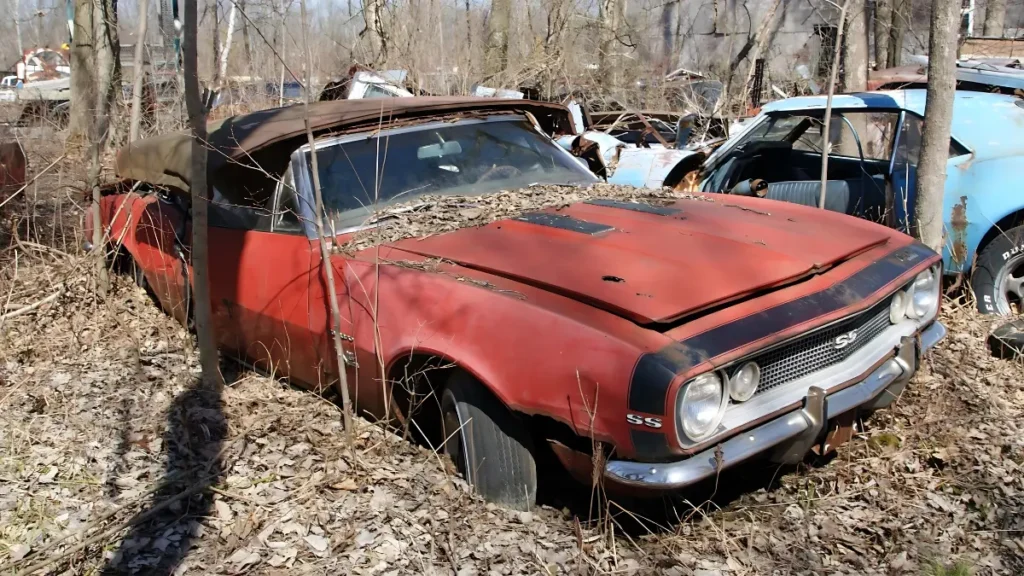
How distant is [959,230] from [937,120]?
0.68 m

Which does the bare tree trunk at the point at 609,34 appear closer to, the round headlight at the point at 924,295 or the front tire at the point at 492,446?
the round headlight at the point at 924,295

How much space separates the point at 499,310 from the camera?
2.76m

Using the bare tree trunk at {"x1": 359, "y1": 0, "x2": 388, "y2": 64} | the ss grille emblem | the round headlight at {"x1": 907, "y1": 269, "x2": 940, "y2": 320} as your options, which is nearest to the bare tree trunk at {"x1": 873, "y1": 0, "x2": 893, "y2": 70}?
the bare tree trunk at {"x1": 359, "y1": 0, "x2": 388, "y2": 64}

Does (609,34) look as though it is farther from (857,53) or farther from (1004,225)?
(1004,225)

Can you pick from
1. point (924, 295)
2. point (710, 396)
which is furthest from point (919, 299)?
point (710, 396)

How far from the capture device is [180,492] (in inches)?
122

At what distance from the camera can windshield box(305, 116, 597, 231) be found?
3730 mm

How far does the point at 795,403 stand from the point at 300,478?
1861mm

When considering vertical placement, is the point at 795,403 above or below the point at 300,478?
above

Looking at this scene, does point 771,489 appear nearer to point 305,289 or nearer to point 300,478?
point 300,478

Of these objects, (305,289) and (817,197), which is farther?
(817,197)

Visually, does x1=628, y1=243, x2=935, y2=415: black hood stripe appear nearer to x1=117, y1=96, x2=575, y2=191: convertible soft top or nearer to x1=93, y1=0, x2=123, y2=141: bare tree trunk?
x1=117, y1=96, x2=575, y2=191: convertible soft top

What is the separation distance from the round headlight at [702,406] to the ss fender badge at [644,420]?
75 millimetres

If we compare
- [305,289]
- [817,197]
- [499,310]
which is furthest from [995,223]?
[305,289]
